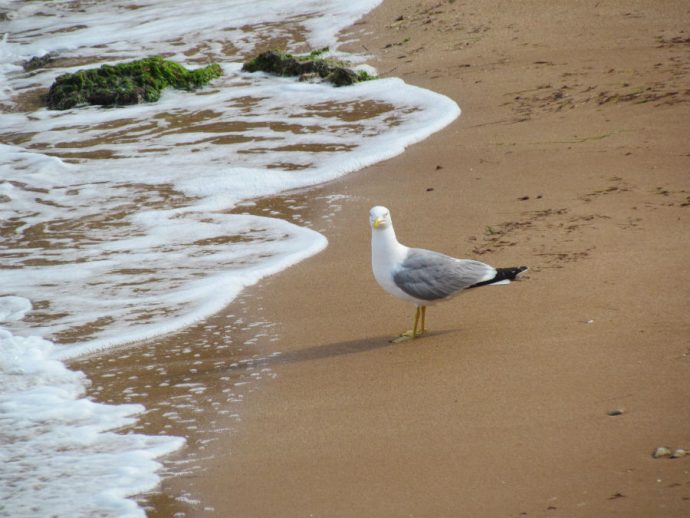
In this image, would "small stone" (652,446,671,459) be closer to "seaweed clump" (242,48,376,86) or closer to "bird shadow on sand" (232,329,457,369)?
"bird shadow on sand" (232,329,457,369)

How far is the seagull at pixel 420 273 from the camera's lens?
18.1 feet

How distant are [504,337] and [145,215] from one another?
417cm

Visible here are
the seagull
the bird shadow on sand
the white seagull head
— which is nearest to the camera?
the bird shadow on sand

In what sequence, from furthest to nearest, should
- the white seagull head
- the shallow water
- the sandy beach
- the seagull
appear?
the white seagull head
the seagull
the shallow water
the sandy beach

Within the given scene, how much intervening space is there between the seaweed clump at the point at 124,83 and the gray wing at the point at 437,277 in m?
7.84

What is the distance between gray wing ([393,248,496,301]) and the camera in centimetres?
551

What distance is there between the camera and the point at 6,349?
19.5ft

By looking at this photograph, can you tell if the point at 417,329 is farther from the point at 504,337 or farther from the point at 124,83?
the point at 124,83

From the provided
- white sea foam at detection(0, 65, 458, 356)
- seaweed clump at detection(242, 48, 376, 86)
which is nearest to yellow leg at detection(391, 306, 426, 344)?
white sea foam at detection(0, 65, 458, 356)

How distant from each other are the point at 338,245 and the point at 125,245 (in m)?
1.78

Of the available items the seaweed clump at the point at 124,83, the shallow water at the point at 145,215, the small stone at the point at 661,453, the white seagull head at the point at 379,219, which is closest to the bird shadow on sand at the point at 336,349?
the shallow water at the point at 145,215

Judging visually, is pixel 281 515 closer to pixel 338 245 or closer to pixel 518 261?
pixel 518 261

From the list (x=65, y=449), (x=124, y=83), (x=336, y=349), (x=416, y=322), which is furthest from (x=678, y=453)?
(x=124, y=83)

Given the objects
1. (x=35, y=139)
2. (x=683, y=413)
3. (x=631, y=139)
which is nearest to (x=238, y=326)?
(x=683, y=413)
